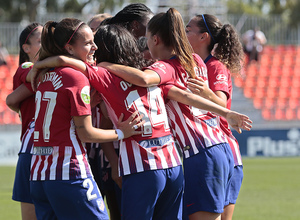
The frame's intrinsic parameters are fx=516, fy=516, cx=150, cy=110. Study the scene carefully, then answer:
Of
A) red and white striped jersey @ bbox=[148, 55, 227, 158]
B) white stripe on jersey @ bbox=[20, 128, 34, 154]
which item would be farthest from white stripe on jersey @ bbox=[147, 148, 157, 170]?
white stripe on jersey @ bbox=[20, 128, 34, 154]

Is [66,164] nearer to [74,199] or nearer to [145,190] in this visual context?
[74,199]

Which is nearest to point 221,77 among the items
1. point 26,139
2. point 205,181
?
point 205,181

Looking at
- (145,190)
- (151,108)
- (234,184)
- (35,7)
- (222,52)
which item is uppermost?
(35,7)

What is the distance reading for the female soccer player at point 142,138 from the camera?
11.6 feet

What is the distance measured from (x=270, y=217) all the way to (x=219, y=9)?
1749 cm

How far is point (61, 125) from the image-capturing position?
3471 millimetres


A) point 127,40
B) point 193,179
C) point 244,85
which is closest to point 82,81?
point 127,40

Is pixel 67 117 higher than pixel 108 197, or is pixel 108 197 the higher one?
pixel 67 117

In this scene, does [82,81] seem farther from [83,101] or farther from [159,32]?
[159,32]

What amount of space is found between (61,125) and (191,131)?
1070mm

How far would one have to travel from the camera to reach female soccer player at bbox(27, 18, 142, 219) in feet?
11.2

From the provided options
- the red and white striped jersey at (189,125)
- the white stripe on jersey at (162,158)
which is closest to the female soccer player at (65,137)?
the white stripe on jersey at (162,158)

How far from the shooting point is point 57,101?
3.46 m

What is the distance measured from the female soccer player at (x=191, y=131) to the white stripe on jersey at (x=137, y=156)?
1.70 ft
